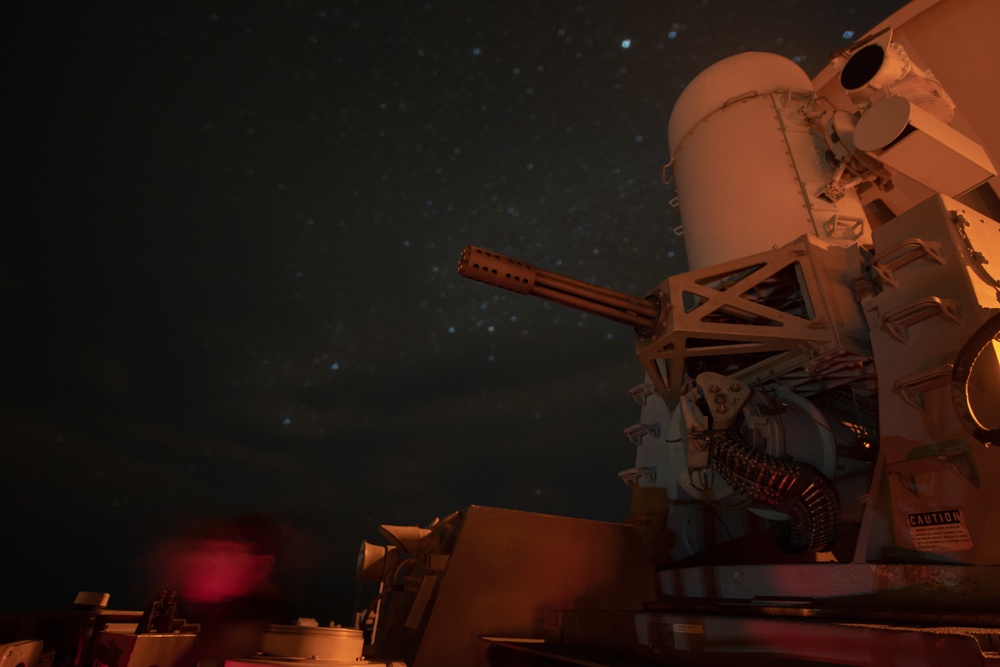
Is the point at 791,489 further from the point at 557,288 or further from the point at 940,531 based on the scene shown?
the point at 557,288

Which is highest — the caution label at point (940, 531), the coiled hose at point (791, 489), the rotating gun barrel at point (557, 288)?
the rotating gun barrel at point (557, 288)

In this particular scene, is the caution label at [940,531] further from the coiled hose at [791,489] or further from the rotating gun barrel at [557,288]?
the rotating gun barrel at [557,288]

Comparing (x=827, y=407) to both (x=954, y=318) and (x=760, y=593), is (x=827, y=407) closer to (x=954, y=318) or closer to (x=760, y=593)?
(x=954, y=318)

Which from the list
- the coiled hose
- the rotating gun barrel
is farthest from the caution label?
the rotating gun barrel

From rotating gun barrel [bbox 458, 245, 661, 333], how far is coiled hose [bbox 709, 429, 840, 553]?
1.55 metres

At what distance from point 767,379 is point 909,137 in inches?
118

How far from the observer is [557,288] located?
5.71 meters

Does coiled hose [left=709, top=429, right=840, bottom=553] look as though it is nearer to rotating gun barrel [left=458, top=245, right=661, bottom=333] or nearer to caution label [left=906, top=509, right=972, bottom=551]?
caution label [left=906, top=509, right=972, bottom=551]

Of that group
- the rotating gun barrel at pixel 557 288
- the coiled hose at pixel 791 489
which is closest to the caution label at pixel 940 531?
the coiled hose at pixel 791 489

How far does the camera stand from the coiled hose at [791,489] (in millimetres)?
4496

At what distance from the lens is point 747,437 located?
4.96 m

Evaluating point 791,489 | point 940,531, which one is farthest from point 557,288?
point 940,531

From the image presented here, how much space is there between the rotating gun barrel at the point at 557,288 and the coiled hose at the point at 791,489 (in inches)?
60.8

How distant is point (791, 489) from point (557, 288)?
271 centimetres
